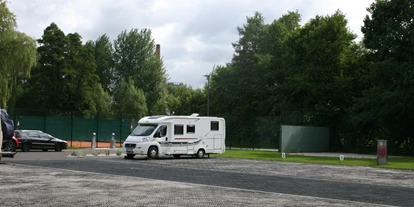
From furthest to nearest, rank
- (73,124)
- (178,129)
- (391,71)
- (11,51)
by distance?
(73,124), (11,51), (391,71), (178,129)

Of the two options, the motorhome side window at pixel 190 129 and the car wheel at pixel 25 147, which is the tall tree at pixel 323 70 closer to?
the motorhome side window at pixel 190 129

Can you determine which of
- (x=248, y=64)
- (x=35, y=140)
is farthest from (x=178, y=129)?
(x=248, y=64)

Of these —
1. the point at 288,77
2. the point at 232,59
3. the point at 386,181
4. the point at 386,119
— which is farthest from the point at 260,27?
the point at 386,181

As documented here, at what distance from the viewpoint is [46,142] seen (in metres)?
36.9

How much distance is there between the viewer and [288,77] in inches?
2090

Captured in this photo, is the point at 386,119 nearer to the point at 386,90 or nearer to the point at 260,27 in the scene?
the point at 386,90

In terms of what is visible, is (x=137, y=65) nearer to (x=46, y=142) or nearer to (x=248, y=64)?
(x=248, y=64)

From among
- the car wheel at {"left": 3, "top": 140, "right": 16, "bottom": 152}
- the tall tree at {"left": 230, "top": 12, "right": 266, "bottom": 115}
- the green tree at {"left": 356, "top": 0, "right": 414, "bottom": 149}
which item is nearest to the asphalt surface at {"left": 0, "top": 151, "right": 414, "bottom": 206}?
the car wheel at {"left": 3, "top": 140, "right": 16, "bottom": 152}

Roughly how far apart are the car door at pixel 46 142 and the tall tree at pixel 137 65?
2170 inches

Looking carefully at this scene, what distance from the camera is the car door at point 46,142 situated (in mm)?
36688

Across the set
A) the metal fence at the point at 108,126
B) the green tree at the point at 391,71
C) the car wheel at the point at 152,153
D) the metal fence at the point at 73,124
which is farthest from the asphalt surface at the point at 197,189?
the metal fence at the point at 108,126

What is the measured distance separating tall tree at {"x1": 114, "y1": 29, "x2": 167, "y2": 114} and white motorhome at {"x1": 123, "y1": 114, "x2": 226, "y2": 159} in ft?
200

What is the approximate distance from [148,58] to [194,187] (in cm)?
8111

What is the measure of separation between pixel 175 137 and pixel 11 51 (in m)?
18.2
